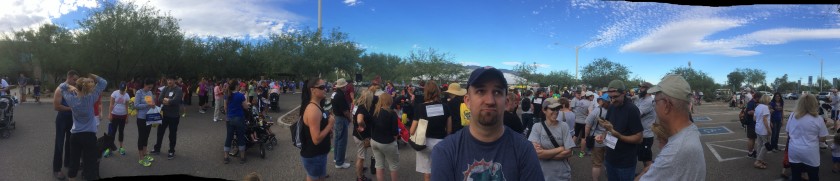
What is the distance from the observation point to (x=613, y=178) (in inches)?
159

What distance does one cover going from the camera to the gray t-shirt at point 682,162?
69.0 inches

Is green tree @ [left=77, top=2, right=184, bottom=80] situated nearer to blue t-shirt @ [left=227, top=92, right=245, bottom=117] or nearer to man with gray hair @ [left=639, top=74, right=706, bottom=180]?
blue t-shirt @ [left=227, top=92, right=245, bottom=117]

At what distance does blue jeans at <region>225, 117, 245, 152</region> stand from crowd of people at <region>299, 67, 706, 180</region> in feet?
5.40

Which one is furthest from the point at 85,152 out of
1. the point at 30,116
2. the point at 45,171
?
the point at 30,116

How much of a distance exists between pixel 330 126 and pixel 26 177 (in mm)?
4723

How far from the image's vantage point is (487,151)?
136cm

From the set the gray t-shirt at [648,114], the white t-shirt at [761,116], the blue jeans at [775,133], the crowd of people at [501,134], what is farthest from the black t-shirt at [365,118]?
the blue jeans at [775,133]

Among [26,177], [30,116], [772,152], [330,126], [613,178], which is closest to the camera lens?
[330,126]

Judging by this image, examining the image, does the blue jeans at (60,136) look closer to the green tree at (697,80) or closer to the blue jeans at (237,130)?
the blue jeans at (237,130)

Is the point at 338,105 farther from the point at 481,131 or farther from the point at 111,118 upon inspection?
the point at 481,131

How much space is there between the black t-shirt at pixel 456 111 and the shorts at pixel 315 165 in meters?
1.69

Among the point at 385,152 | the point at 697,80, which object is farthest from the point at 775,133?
the point at 697,80

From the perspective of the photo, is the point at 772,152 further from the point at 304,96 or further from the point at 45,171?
the point at 45,171

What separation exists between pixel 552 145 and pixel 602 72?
60.5 metres
